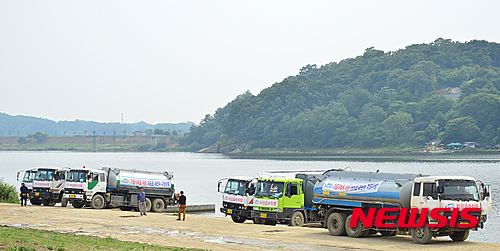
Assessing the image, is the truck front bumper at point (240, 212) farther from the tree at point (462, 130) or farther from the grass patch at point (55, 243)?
the tree at point (462, 130)

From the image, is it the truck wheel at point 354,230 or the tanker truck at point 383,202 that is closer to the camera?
the tanker truck at point 383,202

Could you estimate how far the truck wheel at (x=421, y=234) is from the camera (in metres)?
21.5

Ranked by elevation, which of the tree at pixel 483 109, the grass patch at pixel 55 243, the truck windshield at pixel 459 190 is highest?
the tree at pixel 483 109

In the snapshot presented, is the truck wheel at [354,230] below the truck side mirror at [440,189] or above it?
below

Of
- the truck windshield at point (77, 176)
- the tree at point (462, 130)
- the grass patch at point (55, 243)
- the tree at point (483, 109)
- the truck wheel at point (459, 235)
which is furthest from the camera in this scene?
the tree at point (483, 109)

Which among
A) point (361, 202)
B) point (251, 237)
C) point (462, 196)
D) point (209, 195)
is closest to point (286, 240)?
point (251, 237)

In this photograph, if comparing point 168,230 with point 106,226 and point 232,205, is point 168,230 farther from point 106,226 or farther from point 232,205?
point 232,205

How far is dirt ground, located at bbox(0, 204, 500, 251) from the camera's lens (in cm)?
2127

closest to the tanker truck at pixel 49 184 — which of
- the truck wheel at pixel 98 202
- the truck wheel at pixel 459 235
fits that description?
the truck wheel at pixel 98 202

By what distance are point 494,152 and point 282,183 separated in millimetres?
162996

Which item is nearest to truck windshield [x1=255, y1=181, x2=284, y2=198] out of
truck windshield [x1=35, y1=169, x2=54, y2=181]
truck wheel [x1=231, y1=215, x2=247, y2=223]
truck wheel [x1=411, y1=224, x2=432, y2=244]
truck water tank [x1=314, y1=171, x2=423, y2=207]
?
truck wheel [x1=231, y1=215, x2=247, y2=223]

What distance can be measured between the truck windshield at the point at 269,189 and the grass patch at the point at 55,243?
1055cm

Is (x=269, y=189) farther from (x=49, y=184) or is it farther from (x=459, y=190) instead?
(x=49, y=184)

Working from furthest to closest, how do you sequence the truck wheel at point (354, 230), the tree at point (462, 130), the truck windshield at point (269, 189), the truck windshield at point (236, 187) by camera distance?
1. the tree at point (462, 130)
2. the truck windshield at point (236, 187)
3. the truck windshield at point (269, 189)
4. the truck wheel at point (354, 230)
